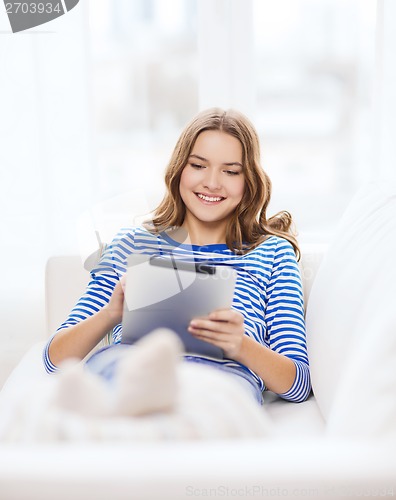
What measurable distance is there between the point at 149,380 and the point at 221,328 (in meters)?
0.41

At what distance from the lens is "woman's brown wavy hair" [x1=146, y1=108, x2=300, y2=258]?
57.2 inches

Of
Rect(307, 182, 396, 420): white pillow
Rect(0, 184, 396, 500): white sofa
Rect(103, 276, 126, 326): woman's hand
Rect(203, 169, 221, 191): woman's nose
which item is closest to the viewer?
Rect(0, 184, 396, 500): white sofa

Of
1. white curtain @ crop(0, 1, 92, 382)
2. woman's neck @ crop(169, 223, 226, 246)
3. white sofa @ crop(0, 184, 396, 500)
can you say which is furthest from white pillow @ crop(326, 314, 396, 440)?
white curtain @ crop(0, 1, 92, 382)

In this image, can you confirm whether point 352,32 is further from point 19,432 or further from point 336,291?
point 19,432

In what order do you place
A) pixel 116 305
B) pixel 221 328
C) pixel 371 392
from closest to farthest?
1. pixel 371 392
2. pixel 221 328
3. pixel 116 305

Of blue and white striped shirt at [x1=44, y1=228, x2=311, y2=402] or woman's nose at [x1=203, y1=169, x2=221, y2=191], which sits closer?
blue and white striped shirt at [x1=44, y1=228, x2=311, y2=402]

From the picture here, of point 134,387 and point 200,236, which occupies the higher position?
point 134,387

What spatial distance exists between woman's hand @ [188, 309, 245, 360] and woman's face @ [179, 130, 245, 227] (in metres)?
0.36

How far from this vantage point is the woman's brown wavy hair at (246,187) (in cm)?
145

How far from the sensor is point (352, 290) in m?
1.17

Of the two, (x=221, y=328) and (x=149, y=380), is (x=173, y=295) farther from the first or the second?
(x=149, y=380)

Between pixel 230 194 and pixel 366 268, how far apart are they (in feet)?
1.27

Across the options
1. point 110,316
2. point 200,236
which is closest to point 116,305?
point 110,316

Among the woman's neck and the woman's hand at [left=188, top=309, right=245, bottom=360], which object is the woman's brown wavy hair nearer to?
the woman's neck
